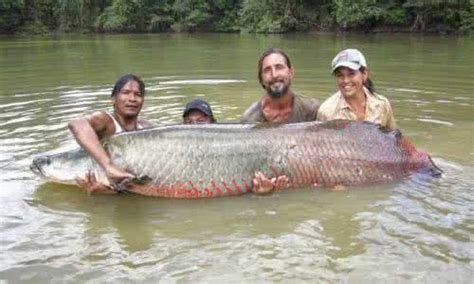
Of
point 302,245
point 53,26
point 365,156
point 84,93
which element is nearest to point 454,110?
point 365,156

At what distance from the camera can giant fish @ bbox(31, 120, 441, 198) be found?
4.42 metres

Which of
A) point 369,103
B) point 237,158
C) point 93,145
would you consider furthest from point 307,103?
point 93,145

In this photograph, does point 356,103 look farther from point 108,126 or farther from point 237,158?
point 108,126

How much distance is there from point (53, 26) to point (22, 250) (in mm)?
47321

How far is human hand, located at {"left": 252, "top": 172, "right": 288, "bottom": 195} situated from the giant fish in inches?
1.7

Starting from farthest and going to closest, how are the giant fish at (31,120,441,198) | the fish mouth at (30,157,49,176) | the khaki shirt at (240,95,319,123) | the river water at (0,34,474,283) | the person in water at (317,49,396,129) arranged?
1. the khaki shirt at (240,95,319,123)
2. the person in water at (317,49,396,129)
3. the fish mouth at (30,157,49,176)
4. the giant fish at (31,120,441,198)
5. the river water at (0,34,474,283)

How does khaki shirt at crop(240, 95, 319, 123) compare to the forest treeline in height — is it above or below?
below

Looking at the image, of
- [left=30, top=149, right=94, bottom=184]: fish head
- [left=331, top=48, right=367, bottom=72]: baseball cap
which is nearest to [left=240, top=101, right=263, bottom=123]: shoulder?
[left=331, top=48, right=367, bottom=72]: baseball cap

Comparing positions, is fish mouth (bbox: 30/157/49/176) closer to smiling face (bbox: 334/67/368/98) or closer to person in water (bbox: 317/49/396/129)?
person in water (bbox: 317/49/396/129)

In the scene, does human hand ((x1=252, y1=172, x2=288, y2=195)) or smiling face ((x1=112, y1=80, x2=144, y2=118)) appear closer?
human hand ((x1=252, y1=172, x2=288, y2=195))

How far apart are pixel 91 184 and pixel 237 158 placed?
1.15m

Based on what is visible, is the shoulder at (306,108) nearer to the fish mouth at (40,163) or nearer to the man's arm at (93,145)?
the man's arm at (93,145)

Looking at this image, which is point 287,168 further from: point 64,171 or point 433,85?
point 433,85

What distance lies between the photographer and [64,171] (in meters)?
4.59
